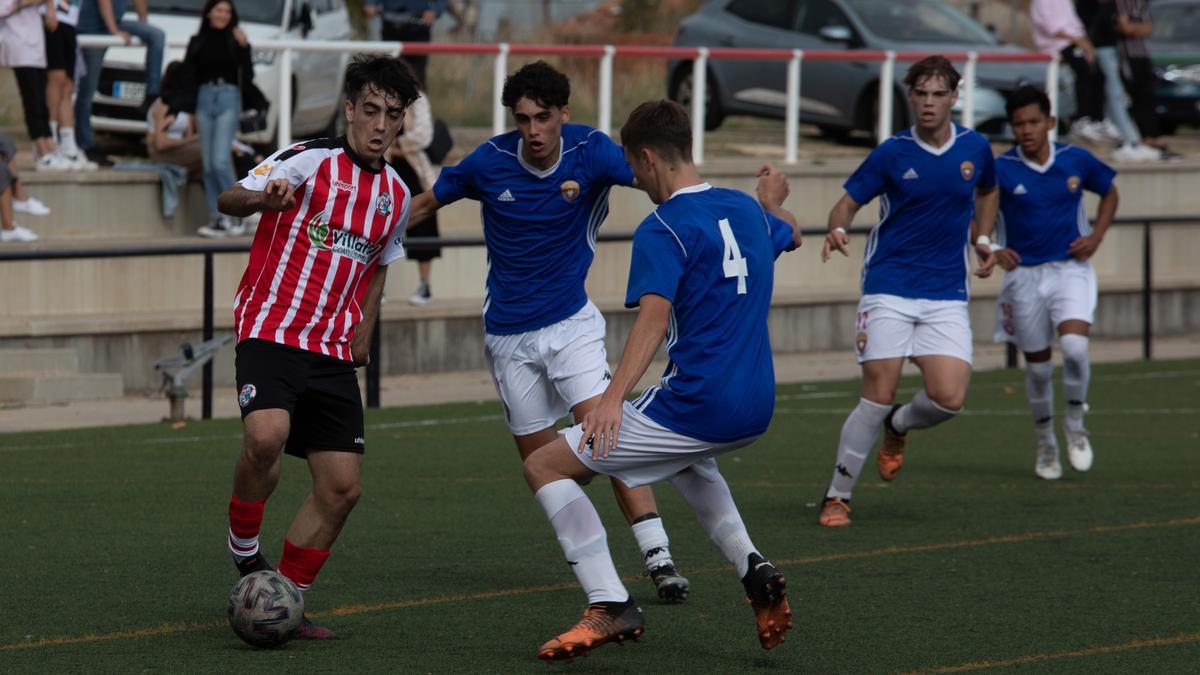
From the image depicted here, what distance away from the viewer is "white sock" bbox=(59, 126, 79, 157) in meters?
16.6

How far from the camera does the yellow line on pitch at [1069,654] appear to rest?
Answer: 6562mm

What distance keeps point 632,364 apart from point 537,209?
1.95 metres

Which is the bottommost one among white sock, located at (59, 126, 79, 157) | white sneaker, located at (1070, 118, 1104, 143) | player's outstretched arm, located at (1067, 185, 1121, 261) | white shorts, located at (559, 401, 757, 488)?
white shorts, located at (559, 401, 757, 488)

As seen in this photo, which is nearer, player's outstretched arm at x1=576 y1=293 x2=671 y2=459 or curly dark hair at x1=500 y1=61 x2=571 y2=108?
player's outstretched arm at x1=576 y1=293 x2=671 y2=459

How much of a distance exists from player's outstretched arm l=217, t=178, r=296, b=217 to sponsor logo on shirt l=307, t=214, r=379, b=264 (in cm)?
17

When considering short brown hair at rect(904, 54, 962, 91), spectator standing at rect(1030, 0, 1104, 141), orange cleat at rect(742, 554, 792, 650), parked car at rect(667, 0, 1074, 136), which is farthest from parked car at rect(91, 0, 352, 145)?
orange cleat at rect(742, 554, 792, 650)

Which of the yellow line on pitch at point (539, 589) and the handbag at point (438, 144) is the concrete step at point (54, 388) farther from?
the yellow line on pitch at point (539, 589)

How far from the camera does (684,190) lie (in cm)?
648

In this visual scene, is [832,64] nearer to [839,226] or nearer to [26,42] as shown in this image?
[26,42]

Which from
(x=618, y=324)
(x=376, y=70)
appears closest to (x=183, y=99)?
(x=618, y=324)

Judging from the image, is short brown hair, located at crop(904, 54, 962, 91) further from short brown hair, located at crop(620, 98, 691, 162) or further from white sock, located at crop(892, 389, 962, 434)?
short brown hair, located at crop(620, 98, 691, 162)

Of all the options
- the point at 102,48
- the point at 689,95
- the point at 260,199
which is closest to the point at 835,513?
the point at 260,199

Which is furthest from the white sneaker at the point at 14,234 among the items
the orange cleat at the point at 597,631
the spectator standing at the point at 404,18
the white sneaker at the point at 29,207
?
the orange cleat at the point at 597,631

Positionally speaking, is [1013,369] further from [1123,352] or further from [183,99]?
[183,99]
